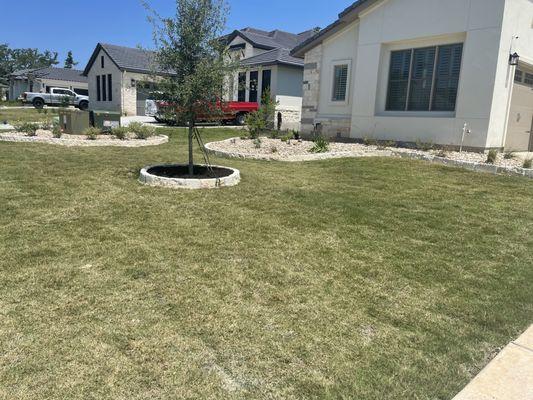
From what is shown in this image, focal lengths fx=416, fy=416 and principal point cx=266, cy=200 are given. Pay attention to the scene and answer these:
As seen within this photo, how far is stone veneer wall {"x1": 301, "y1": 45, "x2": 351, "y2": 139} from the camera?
15.6 m

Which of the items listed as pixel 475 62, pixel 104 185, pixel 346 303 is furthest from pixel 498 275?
pixel 475 62

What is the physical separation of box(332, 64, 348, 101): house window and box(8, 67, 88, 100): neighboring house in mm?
41157

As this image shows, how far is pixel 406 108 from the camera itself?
13477mm

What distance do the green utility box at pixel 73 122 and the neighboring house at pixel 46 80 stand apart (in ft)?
122

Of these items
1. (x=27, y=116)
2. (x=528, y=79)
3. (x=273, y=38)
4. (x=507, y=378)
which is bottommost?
(x=507, y=378)

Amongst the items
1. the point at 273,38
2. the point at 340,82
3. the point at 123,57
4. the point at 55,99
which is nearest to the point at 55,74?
the point at 55,99

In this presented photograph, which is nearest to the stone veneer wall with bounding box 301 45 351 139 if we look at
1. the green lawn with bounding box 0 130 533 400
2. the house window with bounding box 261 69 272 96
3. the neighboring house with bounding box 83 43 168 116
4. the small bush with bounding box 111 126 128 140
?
the small bush with bounding box 111 126 128 140

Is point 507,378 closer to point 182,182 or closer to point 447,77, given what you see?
point 182,182

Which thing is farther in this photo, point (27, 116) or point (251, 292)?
point (27, 116)

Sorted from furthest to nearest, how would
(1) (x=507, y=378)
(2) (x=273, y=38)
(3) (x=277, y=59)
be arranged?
1. (2) (x=273, y=38)
2. (3) (x=277, y=59)
3. (1) (x=507, y=378)

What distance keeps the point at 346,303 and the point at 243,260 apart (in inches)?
46.5

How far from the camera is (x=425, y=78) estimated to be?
42.2 feet

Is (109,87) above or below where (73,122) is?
above

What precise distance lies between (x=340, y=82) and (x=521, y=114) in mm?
6032
